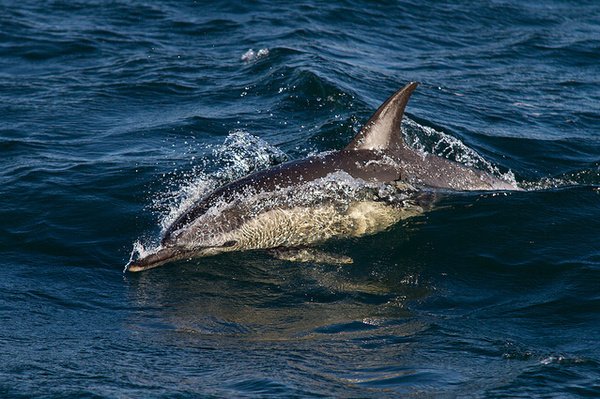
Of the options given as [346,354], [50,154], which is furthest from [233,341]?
[50,154]

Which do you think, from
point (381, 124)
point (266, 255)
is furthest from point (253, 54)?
point (266, 255)

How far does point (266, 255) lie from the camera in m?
8.45

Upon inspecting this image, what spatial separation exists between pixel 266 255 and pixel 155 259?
1409 mm

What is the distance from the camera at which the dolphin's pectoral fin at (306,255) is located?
27.3 ft

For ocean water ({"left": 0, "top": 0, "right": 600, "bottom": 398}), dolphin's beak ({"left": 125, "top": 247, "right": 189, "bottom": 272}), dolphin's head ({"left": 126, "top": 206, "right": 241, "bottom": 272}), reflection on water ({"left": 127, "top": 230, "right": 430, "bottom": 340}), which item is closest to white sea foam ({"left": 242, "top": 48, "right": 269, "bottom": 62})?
ocean water ({"left": 0, "top": 0, "right": 600, "bottom": 398})

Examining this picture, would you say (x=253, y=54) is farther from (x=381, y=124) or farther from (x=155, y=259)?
(x=155, y=259)

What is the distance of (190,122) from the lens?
14.0m

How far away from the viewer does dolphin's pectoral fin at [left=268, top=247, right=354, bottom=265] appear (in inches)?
328

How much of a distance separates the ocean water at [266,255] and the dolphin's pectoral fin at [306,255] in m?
0.15

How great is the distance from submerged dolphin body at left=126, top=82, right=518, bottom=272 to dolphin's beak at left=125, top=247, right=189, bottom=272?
0.01 m

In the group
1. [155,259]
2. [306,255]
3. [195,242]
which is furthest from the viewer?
[306,255]

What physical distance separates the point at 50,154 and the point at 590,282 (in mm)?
9378

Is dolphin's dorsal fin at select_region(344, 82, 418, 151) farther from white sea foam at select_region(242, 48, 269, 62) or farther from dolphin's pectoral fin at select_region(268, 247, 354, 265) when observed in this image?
white sea foam at select_region(242, 48, 269, 62)

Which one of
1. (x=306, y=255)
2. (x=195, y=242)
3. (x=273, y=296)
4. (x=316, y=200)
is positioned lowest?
(x=273, y=296)
